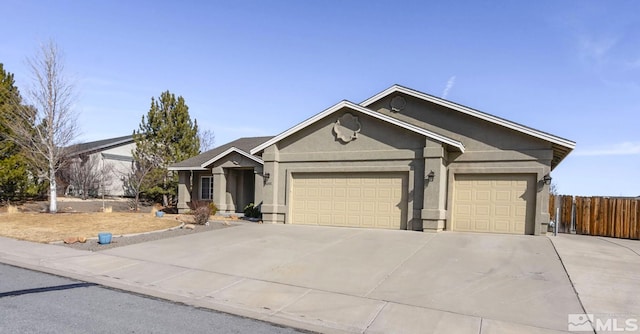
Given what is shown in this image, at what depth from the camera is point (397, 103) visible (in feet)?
54.1

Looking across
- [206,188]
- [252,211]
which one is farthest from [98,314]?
[206,188]

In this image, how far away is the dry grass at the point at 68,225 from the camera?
12.2 metres

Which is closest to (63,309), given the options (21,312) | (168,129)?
(21,312)

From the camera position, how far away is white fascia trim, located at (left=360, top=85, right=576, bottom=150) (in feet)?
42.7

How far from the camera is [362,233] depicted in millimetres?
12945

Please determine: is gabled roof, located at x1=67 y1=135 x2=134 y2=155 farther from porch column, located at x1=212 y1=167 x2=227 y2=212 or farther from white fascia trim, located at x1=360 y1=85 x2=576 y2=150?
white fascia trim, located at x1=360 y1=85 x2=576 y2=150

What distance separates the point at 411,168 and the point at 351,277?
7303 mm

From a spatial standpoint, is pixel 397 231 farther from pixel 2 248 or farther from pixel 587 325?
pixel 2 248

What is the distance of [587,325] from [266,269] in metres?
5.80

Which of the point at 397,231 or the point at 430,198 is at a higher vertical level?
the point at 430,198

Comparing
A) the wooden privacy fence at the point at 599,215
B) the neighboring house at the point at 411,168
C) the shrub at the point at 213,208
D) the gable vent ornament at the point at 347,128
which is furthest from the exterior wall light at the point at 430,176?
the shrub at the point at 213,208

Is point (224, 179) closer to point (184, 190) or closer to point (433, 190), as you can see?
point (184, 190)

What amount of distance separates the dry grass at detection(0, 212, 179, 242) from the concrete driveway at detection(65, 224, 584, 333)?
9.62 ft

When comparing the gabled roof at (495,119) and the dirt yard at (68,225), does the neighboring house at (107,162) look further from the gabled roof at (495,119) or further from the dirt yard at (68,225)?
the gabled roof at (495,119)
